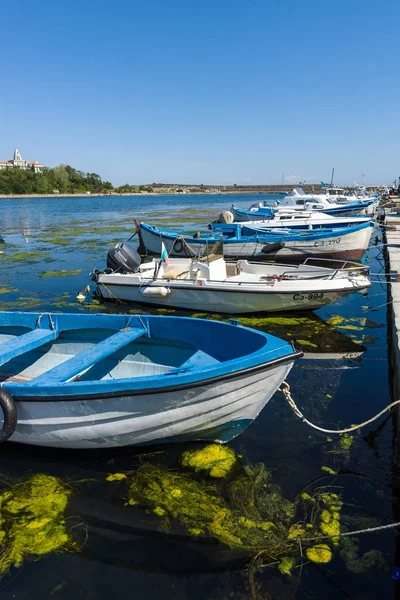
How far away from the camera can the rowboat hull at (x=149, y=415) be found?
467cm

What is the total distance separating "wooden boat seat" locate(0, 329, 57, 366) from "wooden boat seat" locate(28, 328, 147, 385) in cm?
76

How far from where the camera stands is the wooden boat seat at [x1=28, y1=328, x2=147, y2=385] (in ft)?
16.4

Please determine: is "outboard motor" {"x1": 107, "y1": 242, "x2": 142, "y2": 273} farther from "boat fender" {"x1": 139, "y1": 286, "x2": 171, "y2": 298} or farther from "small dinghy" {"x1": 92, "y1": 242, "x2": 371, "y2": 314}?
"boat fender" {"x1": 139, "y1": 286, "x2": 171, "y2": 298}

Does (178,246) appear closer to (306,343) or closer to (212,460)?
(306,343)

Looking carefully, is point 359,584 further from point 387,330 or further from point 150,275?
point 150,275

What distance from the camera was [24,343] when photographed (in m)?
6.00

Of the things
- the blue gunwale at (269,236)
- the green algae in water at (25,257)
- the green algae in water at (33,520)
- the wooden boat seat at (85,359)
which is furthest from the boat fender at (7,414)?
the green algae in water at (25,257)

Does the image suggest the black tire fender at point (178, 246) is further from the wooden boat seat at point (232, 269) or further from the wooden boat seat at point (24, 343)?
the wooden boat seat at point (24, 343)

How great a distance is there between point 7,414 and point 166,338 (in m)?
2.56

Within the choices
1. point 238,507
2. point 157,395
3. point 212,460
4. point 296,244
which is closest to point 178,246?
point 296,244

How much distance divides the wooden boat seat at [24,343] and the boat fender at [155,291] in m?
4.58

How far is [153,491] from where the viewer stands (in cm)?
478

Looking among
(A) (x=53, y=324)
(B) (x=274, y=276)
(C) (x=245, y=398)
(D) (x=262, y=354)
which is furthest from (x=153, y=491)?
(B) (x=274, y=276)

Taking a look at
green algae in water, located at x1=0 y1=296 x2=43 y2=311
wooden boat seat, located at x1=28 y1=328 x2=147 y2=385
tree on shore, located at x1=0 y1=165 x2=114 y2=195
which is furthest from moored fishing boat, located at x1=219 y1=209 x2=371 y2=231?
tree on shore, located at x1=0 y1=165 x2=114 y2=195
